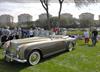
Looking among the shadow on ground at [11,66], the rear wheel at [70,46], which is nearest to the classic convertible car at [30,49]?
the shadow on ground at [11,66]

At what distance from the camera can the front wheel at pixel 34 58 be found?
8223 mm

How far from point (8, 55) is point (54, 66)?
2145 mm

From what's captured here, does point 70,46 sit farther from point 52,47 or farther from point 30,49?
point 30,49

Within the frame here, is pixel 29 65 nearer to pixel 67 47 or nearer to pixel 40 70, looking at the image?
pixel 40 70

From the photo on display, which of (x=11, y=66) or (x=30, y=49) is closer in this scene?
(x=30, y=49)

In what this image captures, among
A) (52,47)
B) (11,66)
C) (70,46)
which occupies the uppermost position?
(52,47)

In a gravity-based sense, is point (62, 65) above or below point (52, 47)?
below

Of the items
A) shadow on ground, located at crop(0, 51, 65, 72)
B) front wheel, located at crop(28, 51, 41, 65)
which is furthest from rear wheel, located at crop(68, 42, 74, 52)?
front wheel, located at crop(28, 51, 41, 65)

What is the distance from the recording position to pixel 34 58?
27.8 ft

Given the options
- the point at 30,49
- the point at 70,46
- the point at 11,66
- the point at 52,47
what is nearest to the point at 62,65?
the point at 52,47

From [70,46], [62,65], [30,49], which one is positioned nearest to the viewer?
[30,49]

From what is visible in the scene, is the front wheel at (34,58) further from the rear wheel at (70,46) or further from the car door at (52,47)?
the rear wheel at (70,46)

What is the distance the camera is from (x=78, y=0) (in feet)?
75.3

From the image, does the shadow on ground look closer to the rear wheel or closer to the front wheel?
the front wheel
